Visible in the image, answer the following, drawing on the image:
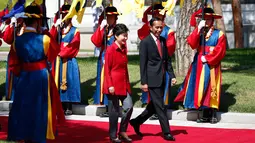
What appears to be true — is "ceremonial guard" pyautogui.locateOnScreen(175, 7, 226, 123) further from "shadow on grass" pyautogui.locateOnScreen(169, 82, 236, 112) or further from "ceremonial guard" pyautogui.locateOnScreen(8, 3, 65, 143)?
"ceremonial guard" pyautogui.locateOnScreen(8, 3, 65, 143)

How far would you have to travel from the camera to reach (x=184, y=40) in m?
16.6

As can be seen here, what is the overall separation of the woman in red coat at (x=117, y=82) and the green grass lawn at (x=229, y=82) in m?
3.00

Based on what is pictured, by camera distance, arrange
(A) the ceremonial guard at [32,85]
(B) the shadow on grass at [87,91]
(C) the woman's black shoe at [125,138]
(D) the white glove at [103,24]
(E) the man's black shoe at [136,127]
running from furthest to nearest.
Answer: (B) the shadow on grass at [87,91]
(D) the white glove at [103,24]
(E) the man's black shoe at [136,127]
(C) the woman's black shoe at [125,138]
(A) the ceremonial guard at [32,85]

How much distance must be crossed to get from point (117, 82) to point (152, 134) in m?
1.39

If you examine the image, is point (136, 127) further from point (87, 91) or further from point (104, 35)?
point (87, 91)

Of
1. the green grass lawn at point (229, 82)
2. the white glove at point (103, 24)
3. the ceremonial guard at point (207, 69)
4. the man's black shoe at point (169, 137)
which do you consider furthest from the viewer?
the green grass lawn at point (229, 82)

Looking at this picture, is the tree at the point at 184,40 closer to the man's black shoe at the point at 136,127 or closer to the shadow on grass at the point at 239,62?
the shadow on grass at the point at 239,62

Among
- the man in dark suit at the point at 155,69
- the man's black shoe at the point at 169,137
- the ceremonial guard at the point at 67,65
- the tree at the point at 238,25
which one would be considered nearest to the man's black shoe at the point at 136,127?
the man in dark suit at the point at 155,69

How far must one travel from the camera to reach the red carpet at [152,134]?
11.7 metres

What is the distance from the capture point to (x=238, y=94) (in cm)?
1468

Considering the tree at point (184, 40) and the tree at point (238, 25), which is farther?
the tree at point (238, 25)

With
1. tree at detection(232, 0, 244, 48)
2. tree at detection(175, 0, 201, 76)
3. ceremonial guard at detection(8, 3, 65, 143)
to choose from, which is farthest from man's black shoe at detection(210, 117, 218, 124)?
tree at detection(232, 0, 244, 48)

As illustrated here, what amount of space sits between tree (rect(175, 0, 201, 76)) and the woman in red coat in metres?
5.20

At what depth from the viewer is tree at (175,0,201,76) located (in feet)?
54.4
